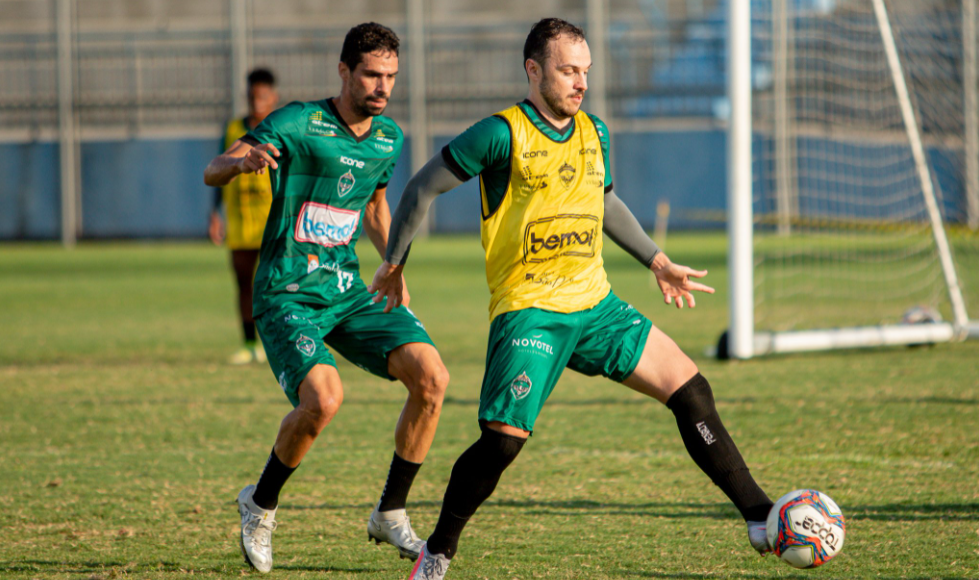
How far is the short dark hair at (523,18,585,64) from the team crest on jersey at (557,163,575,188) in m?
0.37

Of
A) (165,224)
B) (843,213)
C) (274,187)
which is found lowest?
(165,224)

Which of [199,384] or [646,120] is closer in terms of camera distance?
[199,384]

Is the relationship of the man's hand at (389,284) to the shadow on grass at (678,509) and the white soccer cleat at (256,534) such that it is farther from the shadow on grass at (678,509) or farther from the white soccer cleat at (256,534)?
the shadow on grass at (678,509)

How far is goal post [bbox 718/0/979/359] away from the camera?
328 inches

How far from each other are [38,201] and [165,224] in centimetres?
342

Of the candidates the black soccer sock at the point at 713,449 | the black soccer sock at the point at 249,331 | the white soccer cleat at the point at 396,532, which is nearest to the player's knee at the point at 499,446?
the black soccer sock at the point at 713,449

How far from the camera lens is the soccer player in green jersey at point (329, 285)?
404cm

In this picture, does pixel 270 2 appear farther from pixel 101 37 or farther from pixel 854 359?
pixel 854 359

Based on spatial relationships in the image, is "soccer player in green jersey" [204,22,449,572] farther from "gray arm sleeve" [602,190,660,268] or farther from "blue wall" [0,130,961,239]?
"blue wall" [0,130,961,239]

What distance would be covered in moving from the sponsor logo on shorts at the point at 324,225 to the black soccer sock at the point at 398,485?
931 millimetres

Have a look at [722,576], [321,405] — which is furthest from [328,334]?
[722,576]

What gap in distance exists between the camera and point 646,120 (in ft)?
95.8

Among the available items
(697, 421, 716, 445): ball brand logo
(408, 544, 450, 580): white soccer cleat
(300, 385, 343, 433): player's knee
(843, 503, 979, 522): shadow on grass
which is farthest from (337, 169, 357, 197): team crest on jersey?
(843, 503, 979, 522): shadow on grass

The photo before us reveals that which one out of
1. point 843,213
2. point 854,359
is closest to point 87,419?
point 854,359
